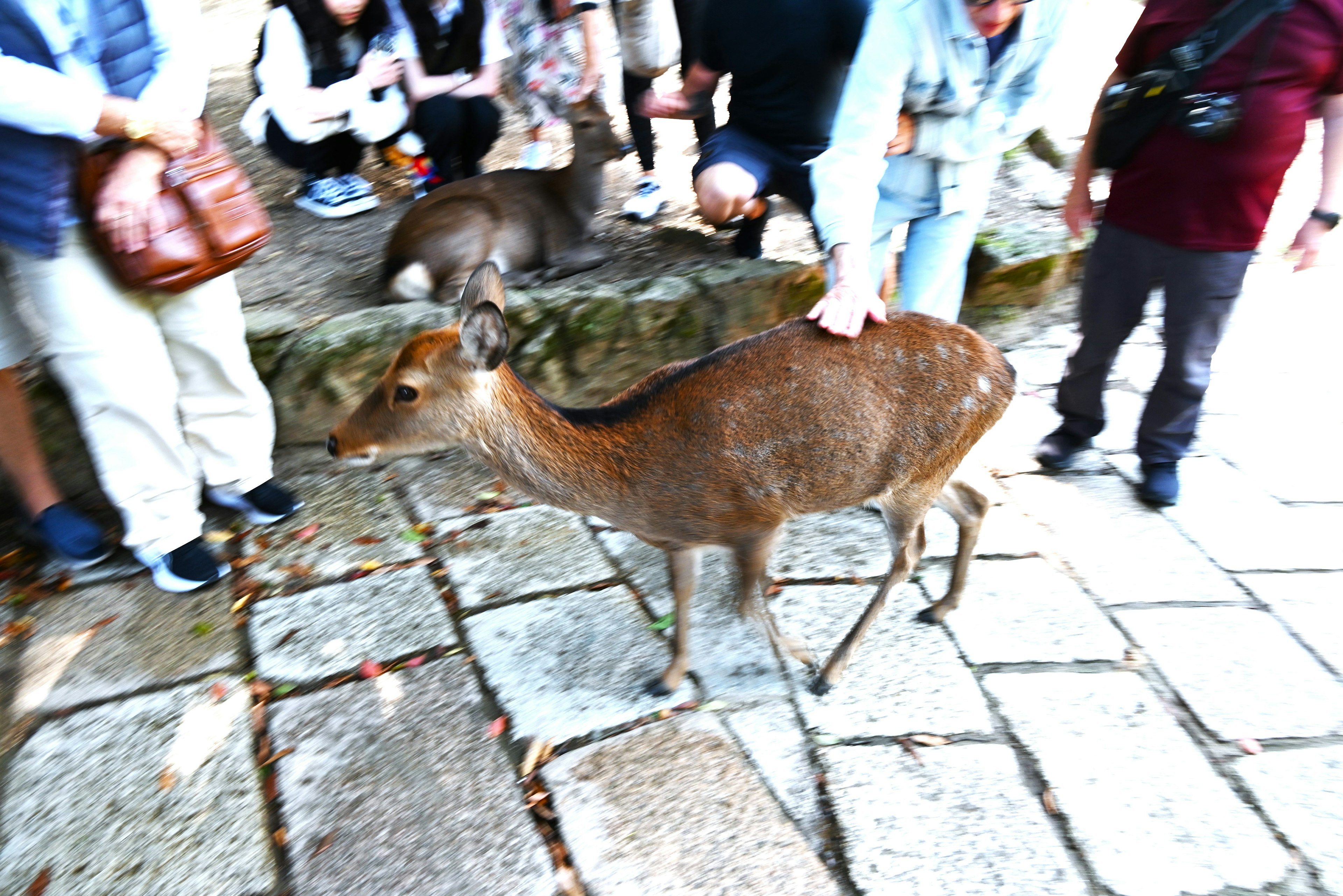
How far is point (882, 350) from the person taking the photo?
8.48ft

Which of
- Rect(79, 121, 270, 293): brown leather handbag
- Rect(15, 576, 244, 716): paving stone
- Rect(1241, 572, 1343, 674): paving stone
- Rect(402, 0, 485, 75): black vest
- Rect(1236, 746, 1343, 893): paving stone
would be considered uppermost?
Rect(402, 0, 485, 75): black vest

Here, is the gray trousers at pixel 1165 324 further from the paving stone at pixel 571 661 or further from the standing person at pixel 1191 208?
the paving stone at pixel 571 661

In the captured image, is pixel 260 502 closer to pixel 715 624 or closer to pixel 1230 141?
pixel 715 624

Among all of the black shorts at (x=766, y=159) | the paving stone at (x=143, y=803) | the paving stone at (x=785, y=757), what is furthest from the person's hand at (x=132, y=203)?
the paving stone at (x=785, y=757)

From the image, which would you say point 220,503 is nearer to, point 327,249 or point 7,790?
point 7,790

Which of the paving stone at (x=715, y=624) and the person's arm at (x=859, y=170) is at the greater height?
the person's arm at (x=859, y=170)

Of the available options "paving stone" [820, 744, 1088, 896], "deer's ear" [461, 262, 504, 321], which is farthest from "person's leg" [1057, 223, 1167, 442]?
"deer's ear" [461, 262, 504, 321]

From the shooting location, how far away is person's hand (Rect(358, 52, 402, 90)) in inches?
180

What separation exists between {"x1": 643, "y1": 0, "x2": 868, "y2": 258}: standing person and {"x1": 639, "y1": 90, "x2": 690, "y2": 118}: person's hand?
3.4 inches

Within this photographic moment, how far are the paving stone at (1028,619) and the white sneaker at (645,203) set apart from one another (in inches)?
110

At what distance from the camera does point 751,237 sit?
14.7 feet

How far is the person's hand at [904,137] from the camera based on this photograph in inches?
117

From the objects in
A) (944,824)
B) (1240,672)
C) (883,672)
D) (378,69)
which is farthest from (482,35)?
(1240,672)

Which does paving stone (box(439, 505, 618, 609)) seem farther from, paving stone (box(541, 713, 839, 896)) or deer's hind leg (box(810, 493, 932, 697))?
deer's hind leg (box(810, 493, 932, 697))
